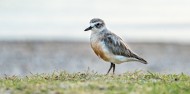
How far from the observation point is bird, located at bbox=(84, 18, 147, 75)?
16000 millimetres

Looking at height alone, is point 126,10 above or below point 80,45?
above

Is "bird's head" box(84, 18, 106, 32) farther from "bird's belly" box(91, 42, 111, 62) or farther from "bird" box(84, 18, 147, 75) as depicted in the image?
"bird's belly" box(91, 42, 111, 62)

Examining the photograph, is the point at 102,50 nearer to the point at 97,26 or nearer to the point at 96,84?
the point at 97,26

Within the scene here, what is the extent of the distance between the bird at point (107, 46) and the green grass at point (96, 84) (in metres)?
0.98

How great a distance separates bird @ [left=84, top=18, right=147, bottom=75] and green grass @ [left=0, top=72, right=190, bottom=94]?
0.98 metres

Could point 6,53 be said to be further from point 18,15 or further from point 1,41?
point 18,15

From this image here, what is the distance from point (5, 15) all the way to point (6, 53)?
8106 mm

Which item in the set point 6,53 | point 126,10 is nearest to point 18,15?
point 126,10

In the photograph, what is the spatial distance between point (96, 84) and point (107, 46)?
2.72 m

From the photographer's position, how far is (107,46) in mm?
16031

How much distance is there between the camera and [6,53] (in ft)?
89.0

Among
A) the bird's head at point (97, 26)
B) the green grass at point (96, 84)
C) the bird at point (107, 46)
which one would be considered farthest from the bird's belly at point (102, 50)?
the green grass at point (96, 84)

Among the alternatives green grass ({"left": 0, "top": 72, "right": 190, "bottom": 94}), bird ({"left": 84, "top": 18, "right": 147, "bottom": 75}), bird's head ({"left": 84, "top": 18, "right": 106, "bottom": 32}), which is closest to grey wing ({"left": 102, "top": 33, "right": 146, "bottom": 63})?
bird ({"left": 84, "top": 18, "right": 147, "bottom": 75})

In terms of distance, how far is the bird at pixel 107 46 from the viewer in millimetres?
16000
